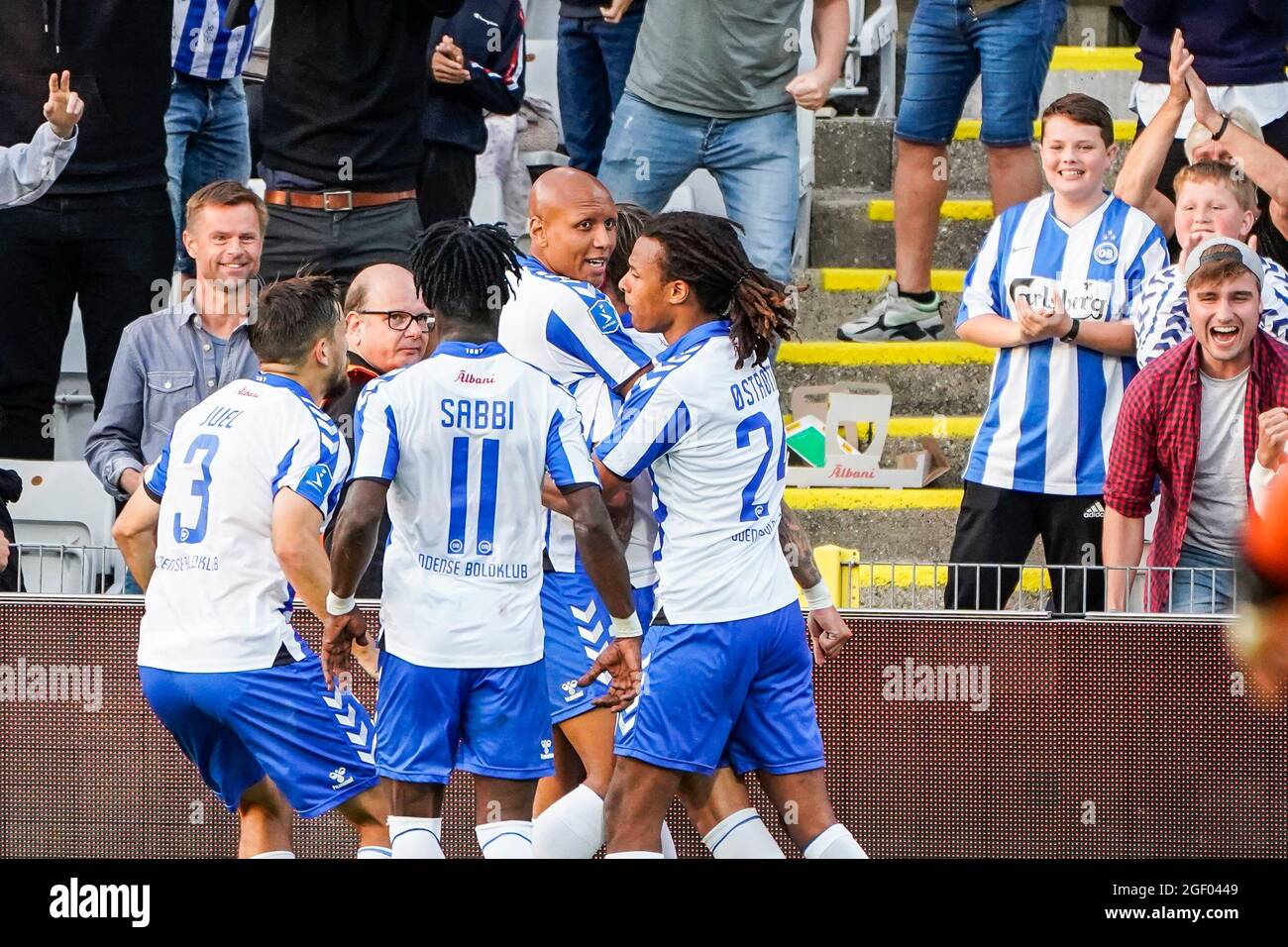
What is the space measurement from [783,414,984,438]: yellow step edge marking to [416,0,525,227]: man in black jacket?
1800 millimetres

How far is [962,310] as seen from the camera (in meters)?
7.65

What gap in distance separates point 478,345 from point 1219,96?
4.07 m

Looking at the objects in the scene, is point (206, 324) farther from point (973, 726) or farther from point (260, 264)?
point (973, 726)

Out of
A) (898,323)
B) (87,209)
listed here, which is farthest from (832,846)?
(898,323)

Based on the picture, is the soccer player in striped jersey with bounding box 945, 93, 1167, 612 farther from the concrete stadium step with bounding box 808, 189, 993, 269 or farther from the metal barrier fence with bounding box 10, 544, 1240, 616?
the concrete stadium step with bounding box 808, 189, 993, 269

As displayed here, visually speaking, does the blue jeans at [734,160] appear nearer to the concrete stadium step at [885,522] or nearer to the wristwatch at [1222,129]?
the concrete stadium step at [885,522]

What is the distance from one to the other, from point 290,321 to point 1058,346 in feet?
9.68

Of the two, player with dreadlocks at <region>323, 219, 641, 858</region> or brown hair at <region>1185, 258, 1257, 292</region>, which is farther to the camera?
brown hair at <region>1185, 258, 1257, 292</region>

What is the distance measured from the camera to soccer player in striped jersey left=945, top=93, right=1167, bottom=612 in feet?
23.9

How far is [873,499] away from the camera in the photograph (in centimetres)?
856

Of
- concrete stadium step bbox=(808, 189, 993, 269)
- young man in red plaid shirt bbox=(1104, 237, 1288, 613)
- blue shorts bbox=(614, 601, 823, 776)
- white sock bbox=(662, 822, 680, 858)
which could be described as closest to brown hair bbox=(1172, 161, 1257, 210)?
young man in red plaid shirt bbox=(1104, 237, 1288, 613)

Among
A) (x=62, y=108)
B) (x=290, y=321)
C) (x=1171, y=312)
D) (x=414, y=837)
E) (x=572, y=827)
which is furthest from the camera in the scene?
(x=62, y=108)

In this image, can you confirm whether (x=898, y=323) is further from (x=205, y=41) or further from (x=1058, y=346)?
(x=205, y=41)

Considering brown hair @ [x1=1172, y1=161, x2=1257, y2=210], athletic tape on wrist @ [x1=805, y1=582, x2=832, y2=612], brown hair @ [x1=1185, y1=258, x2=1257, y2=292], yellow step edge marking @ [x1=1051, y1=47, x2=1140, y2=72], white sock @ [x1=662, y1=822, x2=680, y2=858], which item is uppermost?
yellow step edge marking @ [x1=1051, y1=47, x2=1140, y2=72]
